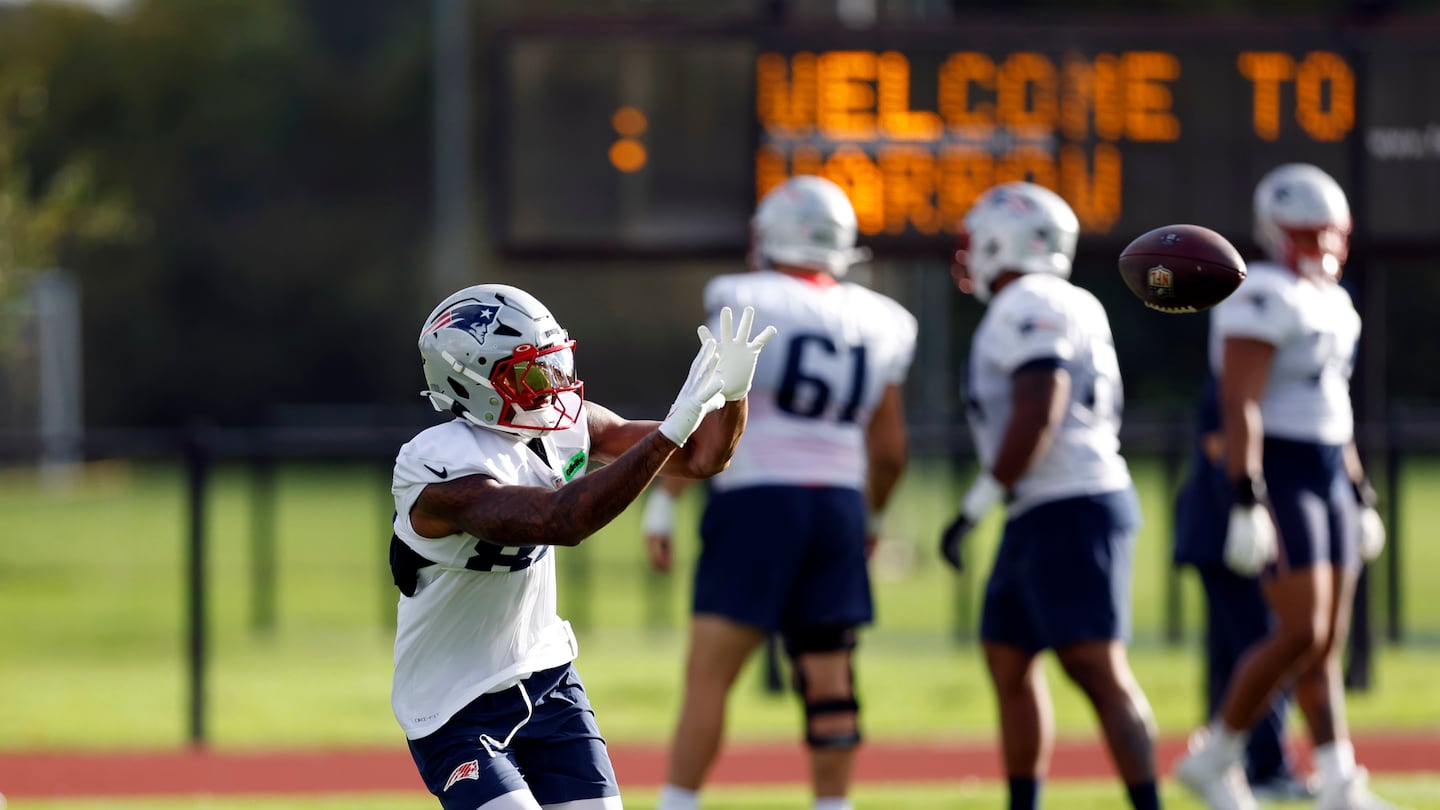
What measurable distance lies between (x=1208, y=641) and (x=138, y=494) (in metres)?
27.5

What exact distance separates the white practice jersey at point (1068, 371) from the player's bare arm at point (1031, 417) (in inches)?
1.9

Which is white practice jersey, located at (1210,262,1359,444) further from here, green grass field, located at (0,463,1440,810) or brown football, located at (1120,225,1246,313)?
brown football, located at (1120,225,1246,313)

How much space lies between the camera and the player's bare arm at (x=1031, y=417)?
588 centimetres

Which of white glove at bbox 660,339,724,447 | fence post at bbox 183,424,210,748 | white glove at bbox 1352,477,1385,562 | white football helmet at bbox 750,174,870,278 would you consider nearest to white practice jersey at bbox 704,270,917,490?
white football helmet at bbox 750,174,870,278

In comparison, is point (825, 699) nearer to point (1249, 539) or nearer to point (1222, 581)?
point (1249, 539)

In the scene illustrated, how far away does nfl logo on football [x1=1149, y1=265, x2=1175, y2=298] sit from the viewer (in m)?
4.49

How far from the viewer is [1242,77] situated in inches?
380

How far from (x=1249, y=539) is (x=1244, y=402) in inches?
16.6

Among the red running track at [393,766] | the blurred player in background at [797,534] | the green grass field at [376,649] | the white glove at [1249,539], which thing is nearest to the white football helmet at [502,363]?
the blurred player in background at [797,534]

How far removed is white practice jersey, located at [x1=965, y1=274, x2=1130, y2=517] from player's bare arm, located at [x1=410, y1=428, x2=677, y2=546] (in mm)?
2148

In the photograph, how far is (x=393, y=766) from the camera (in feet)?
27.5

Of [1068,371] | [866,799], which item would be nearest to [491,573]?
[1068,371]

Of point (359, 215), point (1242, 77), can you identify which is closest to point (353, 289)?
point (359, 215)

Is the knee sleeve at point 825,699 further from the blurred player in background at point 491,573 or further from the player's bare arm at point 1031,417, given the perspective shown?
the blurred player in background at point 491,573
